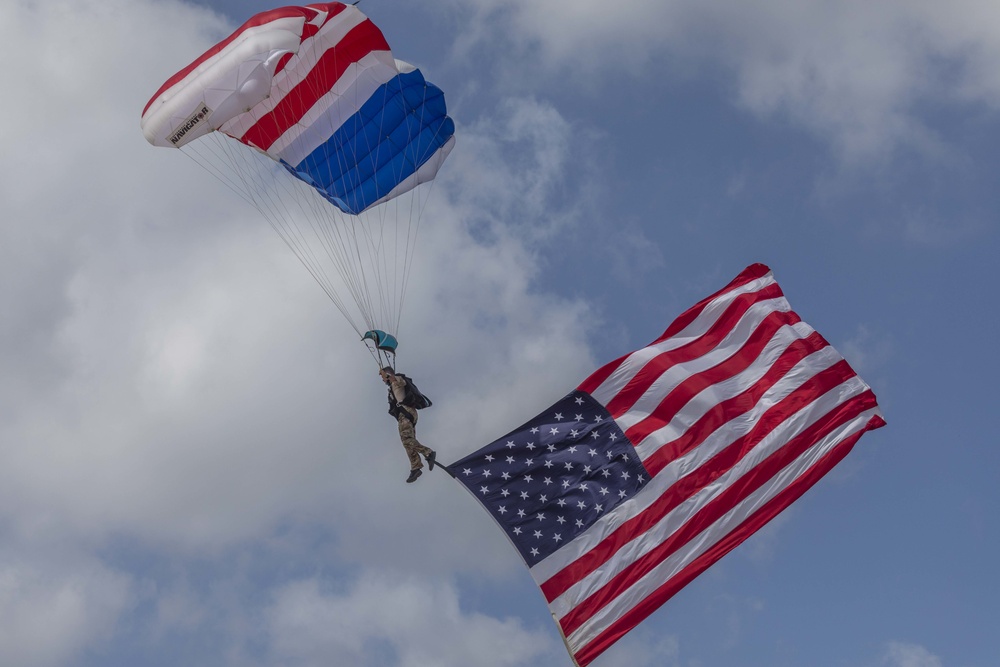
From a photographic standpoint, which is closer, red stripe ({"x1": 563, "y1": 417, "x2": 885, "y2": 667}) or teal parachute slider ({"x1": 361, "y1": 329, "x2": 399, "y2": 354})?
red stripe ({"x1": 563, "y1": 417, "x2": 885, "y2": 667})

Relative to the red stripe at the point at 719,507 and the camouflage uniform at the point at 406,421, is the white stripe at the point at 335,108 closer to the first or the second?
the camouflage uniform at the point at 406,421

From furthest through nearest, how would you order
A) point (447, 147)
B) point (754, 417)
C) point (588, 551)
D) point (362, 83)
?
point (447, 147)
point (362, 83)
point (754, 417)
point (588, 551)

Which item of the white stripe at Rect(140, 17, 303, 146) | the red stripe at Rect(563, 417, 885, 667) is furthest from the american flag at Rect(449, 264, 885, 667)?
the white stripe at Rect(140, 17, 303, 146)

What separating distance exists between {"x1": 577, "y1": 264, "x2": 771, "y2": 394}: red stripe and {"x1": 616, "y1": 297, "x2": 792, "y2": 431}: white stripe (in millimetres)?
476

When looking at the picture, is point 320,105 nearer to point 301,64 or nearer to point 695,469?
point 301,64

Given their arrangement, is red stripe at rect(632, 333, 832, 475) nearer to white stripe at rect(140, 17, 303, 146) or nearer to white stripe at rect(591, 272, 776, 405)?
white stripe at rect(591, 272, 776, 405)

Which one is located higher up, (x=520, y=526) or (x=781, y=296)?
(x=781, y=296)

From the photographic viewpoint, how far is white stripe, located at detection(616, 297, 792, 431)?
19.4 metres

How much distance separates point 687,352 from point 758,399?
1.22 m

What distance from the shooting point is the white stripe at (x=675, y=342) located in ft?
63.9

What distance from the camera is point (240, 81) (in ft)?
64.3

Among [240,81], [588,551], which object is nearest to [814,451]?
[588,551]

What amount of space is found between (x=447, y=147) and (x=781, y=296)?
6230 mm

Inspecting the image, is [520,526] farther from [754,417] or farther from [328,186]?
[328,186]
